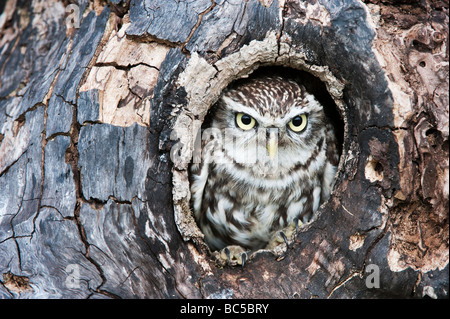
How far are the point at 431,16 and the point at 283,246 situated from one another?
1.61 meters

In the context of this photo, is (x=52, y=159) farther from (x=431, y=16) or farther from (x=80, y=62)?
(x=431, y=16)

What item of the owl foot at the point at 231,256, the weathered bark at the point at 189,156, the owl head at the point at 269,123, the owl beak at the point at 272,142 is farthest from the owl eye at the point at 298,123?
the owl foot at the point at 231,256

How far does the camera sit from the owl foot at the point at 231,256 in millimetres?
2736

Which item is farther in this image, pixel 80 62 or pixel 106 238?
pixel 80 62

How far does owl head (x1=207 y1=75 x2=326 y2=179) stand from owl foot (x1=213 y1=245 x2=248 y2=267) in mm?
541

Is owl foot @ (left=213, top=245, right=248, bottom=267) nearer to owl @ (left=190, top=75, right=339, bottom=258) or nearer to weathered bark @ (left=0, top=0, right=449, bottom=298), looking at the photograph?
weathered bark @ (left=0, top=0, right=449, bottom=298)

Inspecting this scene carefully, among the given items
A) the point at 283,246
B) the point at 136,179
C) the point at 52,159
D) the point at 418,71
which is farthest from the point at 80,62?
the point at 418,71

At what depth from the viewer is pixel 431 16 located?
105 inches

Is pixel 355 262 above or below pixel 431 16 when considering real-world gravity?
below

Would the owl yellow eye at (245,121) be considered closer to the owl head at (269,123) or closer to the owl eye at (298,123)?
Answer: the owl head at (269,123)

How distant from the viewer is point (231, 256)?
9.74 feet

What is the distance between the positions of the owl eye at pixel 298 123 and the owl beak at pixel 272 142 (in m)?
0.18

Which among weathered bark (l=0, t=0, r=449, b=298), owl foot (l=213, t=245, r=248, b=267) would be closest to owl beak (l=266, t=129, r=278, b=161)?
weathered bark (l=0, t=0, r=449, b=298)

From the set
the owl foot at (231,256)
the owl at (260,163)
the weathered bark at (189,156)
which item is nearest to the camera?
the weathered bark at (189,156)
